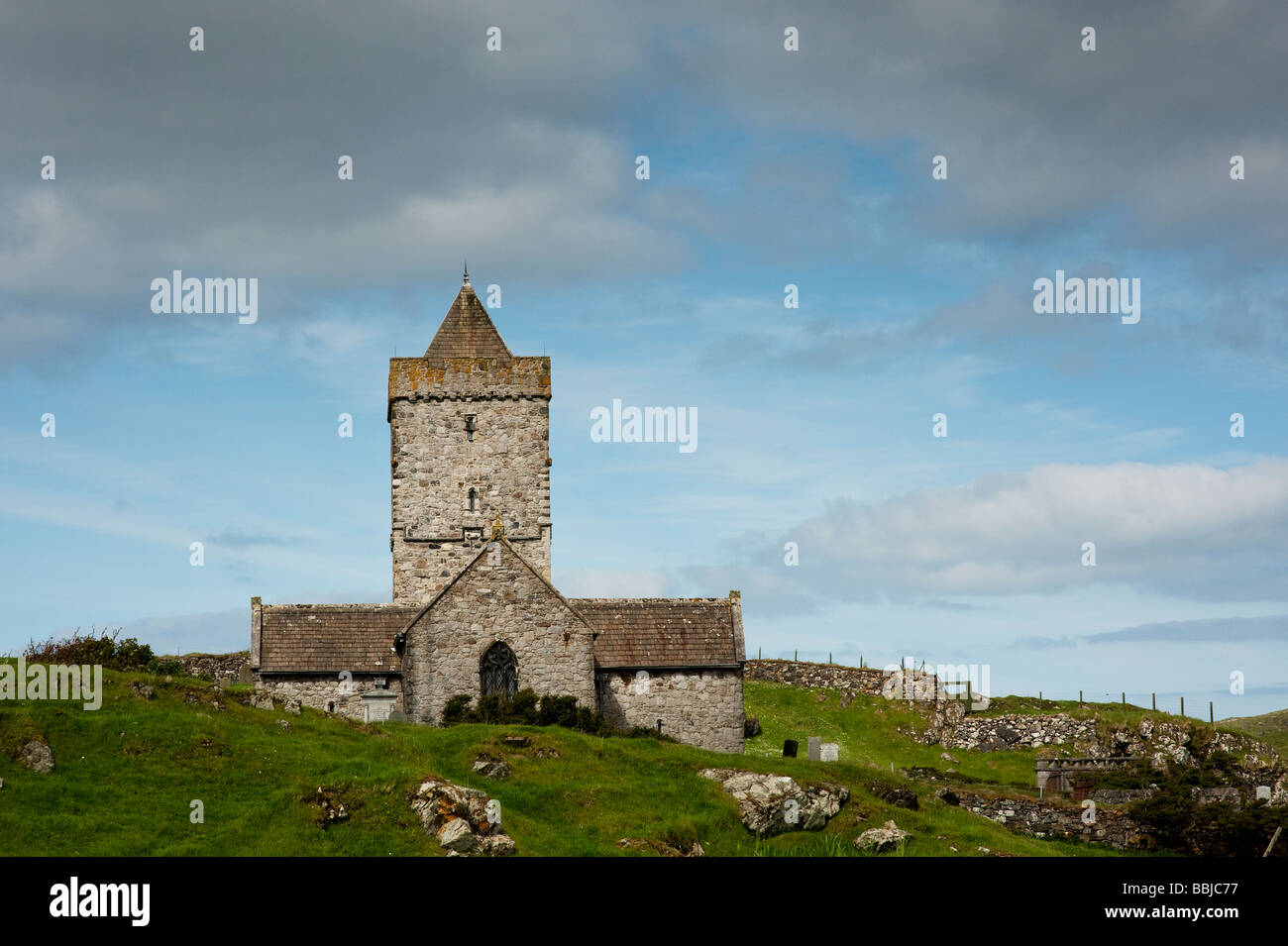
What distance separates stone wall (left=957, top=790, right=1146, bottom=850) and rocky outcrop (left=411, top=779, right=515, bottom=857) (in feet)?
60.3

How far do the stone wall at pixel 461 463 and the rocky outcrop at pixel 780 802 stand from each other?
25238 millimetres

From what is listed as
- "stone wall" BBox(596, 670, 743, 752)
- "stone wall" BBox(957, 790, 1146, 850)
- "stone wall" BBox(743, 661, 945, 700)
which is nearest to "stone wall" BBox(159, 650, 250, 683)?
"stone wall" BBox(596, 670, 743, 752)

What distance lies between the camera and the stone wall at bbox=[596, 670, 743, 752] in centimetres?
4938

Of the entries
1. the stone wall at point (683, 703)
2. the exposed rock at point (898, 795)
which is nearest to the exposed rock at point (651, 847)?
the exposed rock at point (898, 795)

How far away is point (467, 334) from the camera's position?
59.4m

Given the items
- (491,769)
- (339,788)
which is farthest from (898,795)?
(339,788)

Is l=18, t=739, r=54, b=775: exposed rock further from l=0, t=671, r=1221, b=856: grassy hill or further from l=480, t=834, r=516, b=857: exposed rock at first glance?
l=480, t=834, r=516, b=857: exposed rock

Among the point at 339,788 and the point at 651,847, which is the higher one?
the point at 339,788

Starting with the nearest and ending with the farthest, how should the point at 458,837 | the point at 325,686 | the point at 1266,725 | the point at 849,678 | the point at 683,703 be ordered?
1. the point at 458,837
2. the point at 325,686
3. the point at 683,703
4. the point at 849,678
5. the point at 1266,725

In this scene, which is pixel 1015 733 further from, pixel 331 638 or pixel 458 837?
pixel 458 837

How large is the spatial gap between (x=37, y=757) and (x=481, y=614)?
2004 cm
